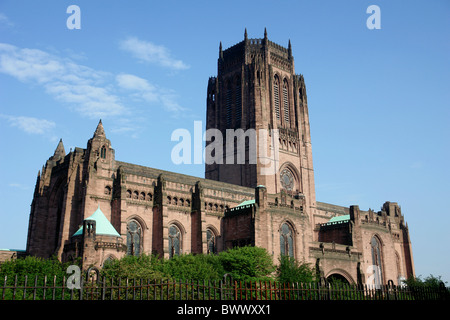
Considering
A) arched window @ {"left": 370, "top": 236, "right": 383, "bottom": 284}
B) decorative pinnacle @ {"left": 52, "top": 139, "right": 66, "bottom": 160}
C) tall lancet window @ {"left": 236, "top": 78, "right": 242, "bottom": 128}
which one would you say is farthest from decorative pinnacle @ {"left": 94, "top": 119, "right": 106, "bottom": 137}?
arched window @ {"left": 370, "top": 236, "right": 383, "bottom": 284}

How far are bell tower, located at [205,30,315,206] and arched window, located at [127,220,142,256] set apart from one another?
867 inches

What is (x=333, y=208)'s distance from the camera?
78.9 meters

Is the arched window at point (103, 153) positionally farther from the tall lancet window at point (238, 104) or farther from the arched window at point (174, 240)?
the tall lancet window at point (238, 104)

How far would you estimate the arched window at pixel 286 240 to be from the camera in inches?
2053

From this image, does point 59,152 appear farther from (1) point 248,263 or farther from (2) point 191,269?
(1) point 248,263

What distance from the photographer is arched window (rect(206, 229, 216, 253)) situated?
2264 inches

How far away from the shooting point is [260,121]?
72.1 metres

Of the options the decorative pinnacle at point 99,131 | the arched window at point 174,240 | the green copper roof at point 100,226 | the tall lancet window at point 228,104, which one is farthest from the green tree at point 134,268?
the tall lancet window at point 228,104

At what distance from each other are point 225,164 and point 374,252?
26.0 metres

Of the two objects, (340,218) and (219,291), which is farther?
(340,218)

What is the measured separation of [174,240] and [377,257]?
3000 centimetres

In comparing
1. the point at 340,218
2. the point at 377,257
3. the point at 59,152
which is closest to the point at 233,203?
the point at 340,218

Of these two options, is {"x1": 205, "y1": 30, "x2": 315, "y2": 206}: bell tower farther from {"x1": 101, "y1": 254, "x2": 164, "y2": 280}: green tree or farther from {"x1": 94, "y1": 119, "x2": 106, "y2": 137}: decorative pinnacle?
{"x1": 101, "y1": 254, "x2": 164, "y2": 280}: green tree
